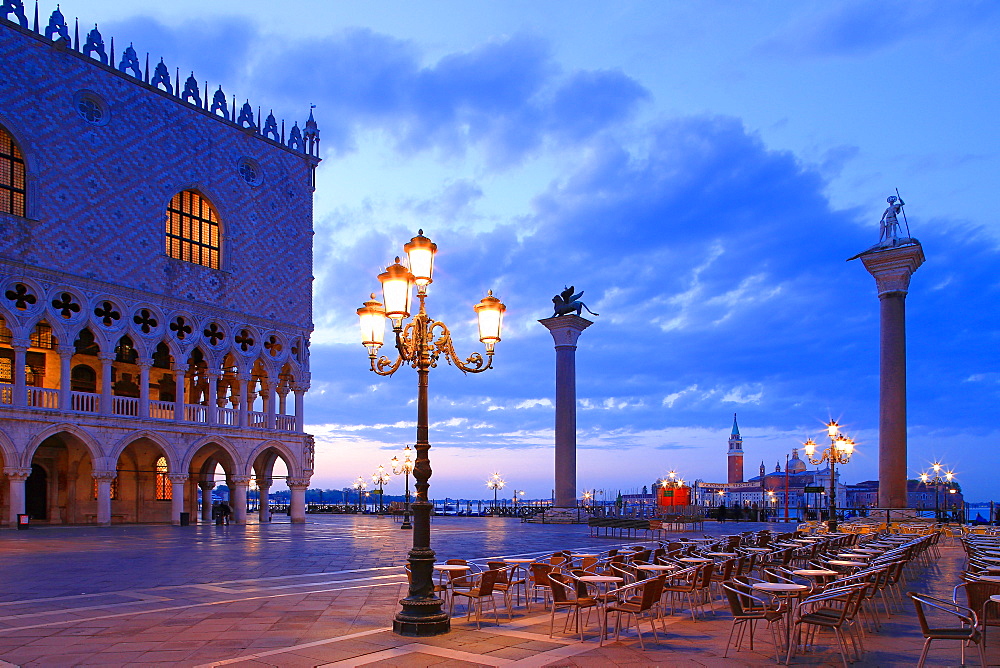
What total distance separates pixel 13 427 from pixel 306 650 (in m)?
26.5

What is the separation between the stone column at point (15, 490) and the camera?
28.8m

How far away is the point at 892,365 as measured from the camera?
936 inches

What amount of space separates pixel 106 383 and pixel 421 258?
27734 millimetres

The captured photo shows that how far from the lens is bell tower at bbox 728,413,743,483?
558 feet

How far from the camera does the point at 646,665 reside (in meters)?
7.28

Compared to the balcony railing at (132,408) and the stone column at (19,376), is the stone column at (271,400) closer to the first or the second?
the balcony railing at (132,408)

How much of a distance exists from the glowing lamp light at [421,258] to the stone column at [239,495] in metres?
31.0

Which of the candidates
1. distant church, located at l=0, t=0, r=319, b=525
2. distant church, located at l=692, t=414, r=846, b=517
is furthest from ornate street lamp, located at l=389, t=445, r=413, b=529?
distant church, located at l=692, t=414, r=846, b=517

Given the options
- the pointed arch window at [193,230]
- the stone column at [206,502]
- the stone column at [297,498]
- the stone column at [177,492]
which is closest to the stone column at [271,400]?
the stone column at [297,498]

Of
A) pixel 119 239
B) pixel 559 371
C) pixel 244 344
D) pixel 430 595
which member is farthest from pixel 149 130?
pixel 430 595

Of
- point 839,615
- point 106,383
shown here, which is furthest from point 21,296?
point 839,615

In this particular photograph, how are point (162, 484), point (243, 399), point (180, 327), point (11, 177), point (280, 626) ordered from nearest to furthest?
point (280, 626) < point (11, 177) < point (180, 327) < point (243, 399) < point (162, 484)

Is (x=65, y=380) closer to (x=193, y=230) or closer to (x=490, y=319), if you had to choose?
(x=193, y=230)

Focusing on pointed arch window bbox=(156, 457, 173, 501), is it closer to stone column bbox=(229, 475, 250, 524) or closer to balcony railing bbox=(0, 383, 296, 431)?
stone column bbox=(229, 475, 250, 524)
